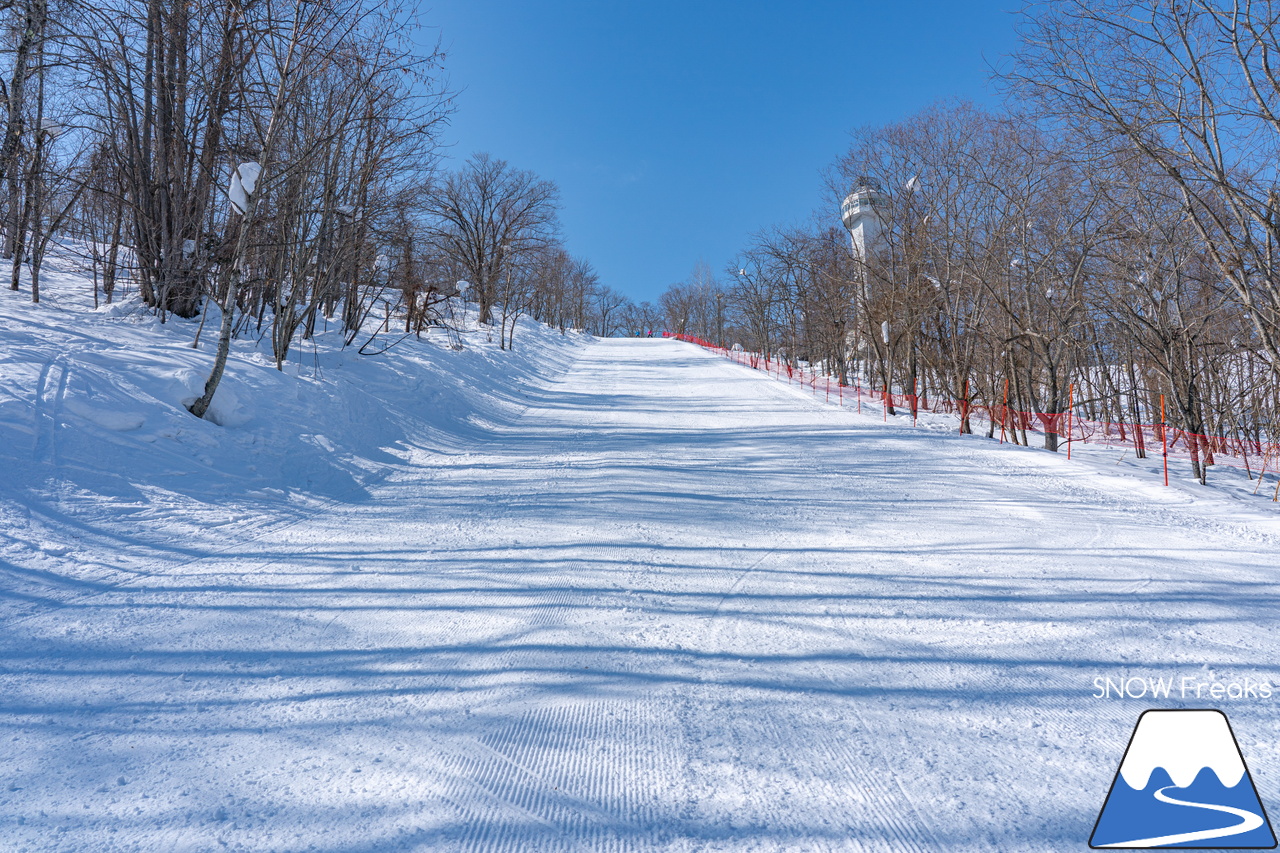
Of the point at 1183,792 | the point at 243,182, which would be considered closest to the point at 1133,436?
the point at 1183,792

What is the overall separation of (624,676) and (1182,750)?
255 cm

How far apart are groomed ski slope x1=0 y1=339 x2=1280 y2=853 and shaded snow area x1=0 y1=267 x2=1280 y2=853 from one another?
0.02 meters

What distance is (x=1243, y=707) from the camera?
2816 millimetres

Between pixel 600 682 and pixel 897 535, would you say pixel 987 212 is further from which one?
pixel 600 682

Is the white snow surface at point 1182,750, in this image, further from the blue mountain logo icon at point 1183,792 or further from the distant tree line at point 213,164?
the distant tree line at point 213,164

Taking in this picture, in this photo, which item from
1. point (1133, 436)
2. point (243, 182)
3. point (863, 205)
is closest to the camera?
point (243, 182)

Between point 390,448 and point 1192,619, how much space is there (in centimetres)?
890

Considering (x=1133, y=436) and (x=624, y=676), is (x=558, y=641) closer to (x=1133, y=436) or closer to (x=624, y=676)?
(x=624, y=676)

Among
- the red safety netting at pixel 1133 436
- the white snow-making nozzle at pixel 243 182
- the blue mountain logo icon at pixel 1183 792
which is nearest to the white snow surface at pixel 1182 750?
the blue mountain logo icon at pixel 1183 792

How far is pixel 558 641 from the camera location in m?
3.41

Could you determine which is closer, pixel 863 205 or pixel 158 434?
pixel 158 434

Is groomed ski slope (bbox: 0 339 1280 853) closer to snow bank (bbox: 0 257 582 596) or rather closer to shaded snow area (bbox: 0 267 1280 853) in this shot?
shaded snow area (bbox: 0 267 1280 853)

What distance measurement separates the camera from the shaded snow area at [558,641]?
2.22m

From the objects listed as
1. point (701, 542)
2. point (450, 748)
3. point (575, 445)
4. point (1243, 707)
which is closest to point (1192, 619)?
point (1243, 707)
